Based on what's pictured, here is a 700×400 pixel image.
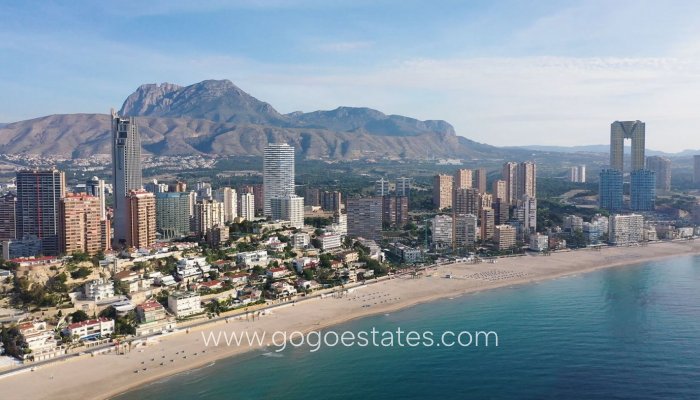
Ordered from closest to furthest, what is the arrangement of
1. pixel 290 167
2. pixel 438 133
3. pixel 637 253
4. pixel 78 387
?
1. pixel 78 387
2. pixel 637 253
3. pixel 290 167
4. pixel 438 133

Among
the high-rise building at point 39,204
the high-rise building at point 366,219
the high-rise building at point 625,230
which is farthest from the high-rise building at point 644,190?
the high-rise building at point 39,204

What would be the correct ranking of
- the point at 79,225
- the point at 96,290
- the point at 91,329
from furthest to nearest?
the point at 79,225, the point at 96,290, the point at 91,329

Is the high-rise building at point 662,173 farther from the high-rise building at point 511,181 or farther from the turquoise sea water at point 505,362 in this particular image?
the turquoise sea water at point 505,362

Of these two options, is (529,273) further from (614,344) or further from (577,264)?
(614,344)

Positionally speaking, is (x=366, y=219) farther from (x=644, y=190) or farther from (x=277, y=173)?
(x=644, y=190)

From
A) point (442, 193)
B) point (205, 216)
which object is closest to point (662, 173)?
point (442, 193)

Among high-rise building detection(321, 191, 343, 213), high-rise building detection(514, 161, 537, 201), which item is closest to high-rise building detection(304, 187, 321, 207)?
high-rise building detection(321, 191, 343, 213)

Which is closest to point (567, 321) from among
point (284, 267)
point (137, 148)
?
point (284, 267)
